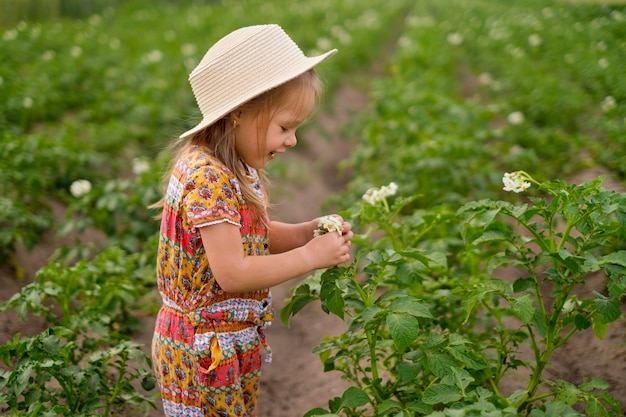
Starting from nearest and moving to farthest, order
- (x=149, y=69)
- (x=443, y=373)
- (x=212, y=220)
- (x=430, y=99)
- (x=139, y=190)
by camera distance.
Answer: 1. (x=212, y=220)
2. (x=443, y=373)
3. (x=139, y=190)
4. (x=430, y=99)
5. (x=149, y=69)

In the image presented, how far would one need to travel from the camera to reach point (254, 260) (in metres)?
1.96

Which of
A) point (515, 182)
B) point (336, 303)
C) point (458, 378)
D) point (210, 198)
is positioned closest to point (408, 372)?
point (458, 378)

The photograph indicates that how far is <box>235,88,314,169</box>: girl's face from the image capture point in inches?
78.5

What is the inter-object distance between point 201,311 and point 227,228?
1.06 feet

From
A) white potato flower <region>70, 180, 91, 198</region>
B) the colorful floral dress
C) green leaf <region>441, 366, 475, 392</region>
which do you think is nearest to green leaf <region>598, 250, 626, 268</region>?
green leaf <region>441, 366, 475, 392</region>

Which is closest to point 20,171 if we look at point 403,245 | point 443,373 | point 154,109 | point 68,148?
point 68,148

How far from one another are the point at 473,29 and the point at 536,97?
6.24 m

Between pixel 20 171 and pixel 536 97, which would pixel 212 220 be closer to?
pixel 20 171

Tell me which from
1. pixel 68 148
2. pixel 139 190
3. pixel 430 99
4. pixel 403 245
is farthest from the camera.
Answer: pixel 430 99

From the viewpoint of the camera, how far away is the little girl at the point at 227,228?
193 cm

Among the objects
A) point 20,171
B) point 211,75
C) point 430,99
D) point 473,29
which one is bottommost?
point 473,29

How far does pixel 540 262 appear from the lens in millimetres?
2182

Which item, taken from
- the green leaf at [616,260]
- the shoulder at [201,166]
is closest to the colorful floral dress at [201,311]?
the shoulder at [201,166]

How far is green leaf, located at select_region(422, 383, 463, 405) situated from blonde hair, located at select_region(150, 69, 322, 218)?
0.75m
